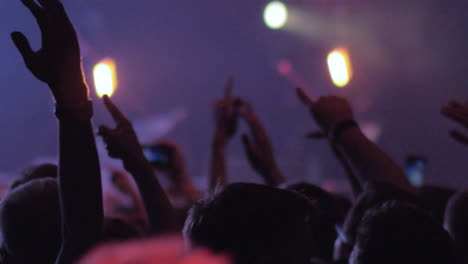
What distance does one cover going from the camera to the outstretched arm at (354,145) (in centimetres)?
172

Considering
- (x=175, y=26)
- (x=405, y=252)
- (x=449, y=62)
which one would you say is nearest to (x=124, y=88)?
(x=175, y=26)

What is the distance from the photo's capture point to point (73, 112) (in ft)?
3.84

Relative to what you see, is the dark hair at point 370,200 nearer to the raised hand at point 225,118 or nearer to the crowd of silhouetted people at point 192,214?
the crowd of silhouetted people at point 192,214

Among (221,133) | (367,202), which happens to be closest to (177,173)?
(221,133)

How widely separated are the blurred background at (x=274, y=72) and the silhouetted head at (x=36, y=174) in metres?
4.74

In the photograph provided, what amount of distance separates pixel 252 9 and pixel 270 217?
12.3 metres

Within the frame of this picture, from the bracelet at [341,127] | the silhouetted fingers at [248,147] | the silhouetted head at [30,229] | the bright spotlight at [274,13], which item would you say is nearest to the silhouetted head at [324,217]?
the bracelet at [341,127]

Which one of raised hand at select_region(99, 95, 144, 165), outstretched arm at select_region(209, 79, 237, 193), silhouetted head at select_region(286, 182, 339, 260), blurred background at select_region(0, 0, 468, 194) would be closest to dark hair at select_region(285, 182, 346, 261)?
silhouetted head at select_region(286, 182, 339, 260)

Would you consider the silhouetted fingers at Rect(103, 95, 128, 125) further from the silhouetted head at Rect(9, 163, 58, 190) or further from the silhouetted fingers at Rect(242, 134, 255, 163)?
the silhouetted fingers at Rect(242, 134, 255, 163)

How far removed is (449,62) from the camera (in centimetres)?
952

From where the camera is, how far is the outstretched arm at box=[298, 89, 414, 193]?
5.66ft

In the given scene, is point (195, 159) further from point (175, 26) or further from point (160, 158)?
point (160, 158)

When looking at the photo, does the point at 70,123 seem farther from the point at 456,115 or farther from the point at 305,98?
the point at 456,115

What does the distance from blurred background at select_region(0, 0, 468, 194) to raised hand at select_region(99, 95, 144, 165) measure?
5.39 meters
